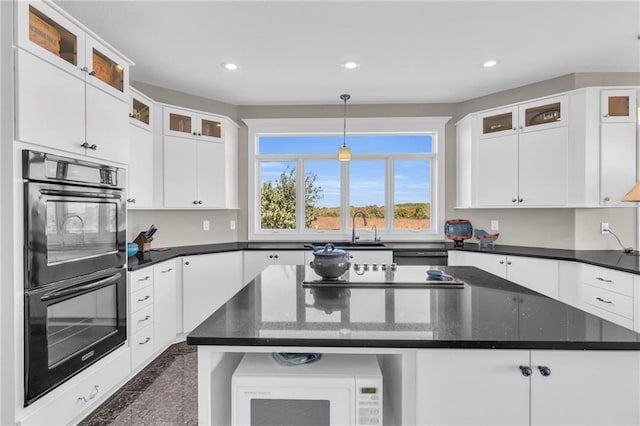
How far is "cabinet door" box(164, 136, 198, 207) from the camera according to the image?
10.7 ft

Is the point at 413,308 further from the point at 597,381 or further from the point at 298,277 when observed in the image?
the point at 298,277

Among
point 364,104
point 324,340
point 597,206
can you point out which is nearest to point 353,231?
point 364,104

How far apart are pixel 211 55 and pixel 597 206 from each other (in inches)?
152

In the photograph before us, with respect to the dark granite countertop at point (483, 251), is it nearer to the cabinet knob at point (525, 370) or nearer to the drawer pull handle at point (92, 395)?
the drawer pull handle at point (92, 395)

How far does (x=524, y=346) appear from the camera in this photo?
955 mm

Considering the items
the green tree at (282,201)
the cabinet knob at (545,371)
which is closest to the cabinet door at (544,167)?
the green tree at (282,201)

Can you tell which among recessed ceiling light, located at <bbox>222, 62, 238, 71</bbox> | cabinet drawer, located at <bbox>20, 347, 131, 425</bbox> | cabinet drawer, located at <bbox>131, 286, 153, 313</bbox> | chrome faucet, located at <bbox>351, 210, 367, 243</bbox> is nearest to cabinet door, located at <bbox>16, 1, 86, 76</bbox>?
recessed ceiling light, located at <bbox>222, 62, 238, 71</bbox>

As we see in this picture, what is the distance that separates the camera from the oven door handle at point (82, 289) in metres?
1.62

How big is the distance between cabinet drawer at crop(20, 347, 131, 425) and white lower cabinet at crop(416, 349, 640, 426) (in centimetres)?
192

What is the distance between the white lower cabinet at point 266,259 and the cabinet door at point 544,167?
2476mm

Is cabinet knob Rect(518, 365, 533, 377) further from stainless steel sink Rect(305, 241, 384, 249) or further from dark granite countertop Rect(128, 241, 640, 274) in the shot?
stainless steel sink Rect(305, 241, 384, 249)

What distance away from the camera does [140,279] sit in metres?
2.45

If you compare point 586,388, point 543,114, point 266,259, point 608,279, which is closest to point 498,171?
point 543,114

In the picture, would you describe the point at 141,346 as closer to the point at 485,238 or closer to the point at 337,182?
the point at 337,182
